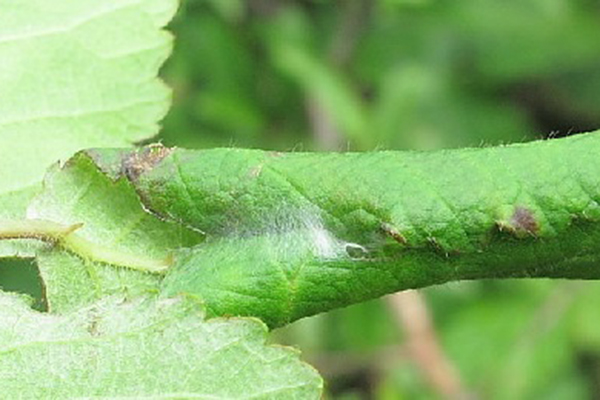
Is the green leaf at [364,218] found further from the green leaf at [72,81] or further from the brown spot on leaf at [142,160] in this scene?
the green leaf at [72,81]

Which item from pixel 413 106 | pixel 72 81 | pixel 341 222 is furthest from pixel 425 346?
pixel 341 222

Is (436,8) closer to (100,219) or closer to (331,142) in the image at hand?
(331,142)

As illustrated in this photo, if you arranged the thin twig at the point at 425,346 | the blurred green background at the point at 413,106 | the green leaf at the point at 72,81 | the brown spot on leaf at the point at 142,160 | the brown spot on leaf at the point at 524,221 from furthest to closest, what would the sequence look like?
1. the blurred green background at the point at 413,106
2. the thin twig at the point at 425,346
3. the green leaf at the point at 72,81
4. the brown spot on leaf at the point at 142,160
5. the brown spot on leaf at the point at 524,221

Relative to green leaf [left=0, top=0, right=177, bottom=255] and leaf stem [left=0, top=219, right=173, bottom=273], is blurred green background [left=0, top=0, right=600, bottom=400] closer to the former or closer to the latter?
green leaf [left=0, top=0, right=177, bottom=255]

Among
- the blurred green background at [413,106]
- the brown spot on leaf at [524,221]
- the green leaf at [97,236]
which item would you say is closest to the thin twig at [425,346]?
the blurred green background at [413,106]

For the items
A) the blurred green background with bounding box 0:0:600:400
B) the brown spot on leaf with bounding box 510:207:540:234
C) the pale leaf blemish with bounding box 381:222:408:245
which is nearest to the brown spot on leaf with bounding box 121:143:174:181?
the pale leaf blemish with bounding box 381:222:408:245

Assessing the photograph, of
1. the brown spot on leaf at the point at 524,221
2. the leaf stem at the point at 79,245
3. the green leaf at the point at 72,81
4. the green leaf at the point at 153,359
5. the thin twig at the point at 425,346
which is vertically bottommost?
the thin twig at the point at 425,346

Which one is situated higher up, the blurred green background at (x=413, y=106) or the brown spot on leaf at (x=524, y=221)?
the brown spot on leaf at (x=524, y=221)

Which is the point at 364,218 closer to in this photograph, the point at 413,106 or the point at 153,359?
the point at 153,359
